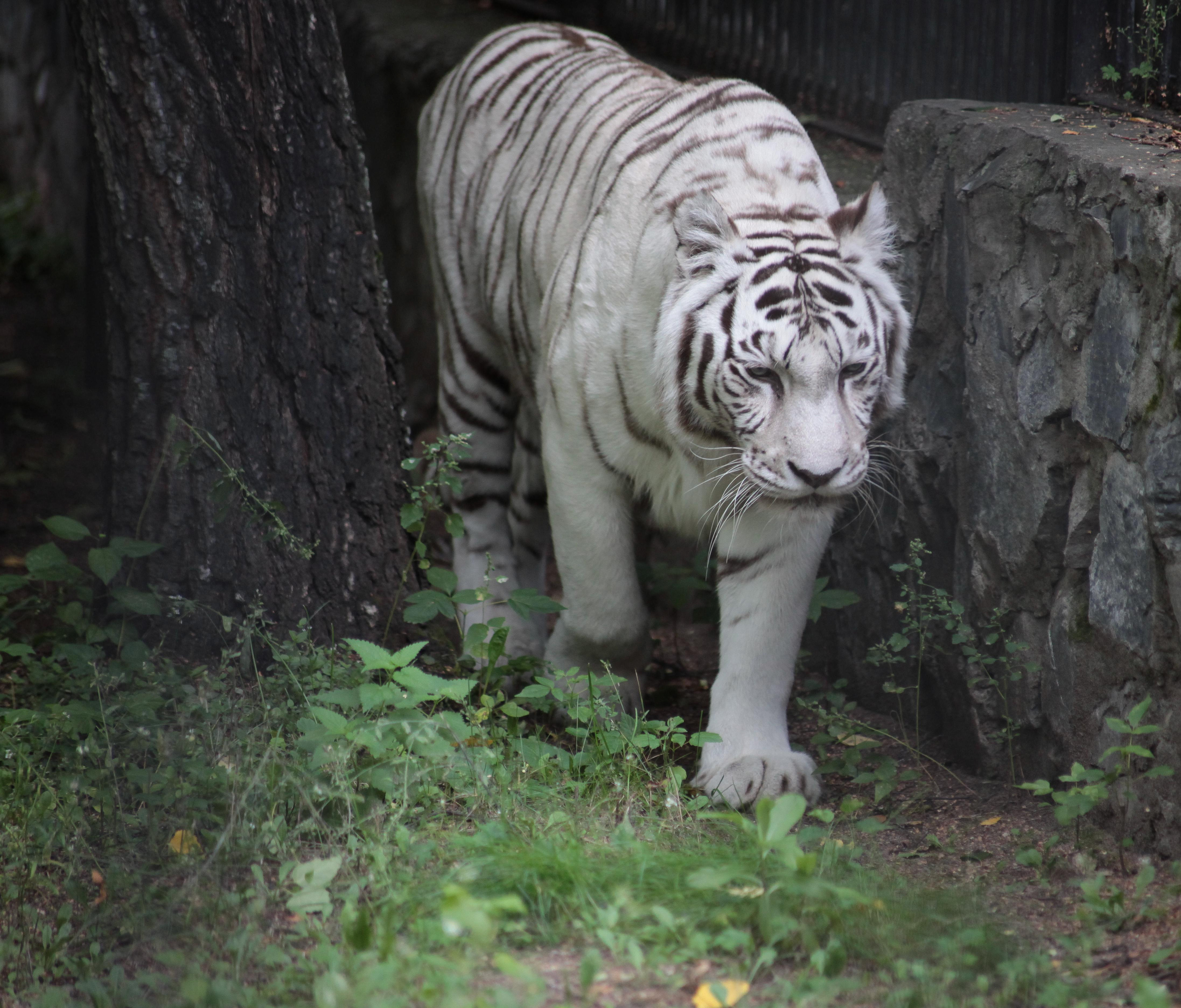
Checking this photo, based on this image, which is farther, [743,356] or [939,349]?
[939,349]

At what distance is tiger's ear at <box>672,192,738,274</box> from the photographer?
2580 mm

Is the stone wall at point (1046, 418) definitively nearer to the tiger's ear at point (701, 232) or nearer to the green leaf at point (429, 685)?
the tiger's ear at point (701, 232)

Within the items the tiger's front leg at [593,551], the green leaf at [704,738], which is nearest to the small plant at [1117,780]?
the green leaf at [704,738]

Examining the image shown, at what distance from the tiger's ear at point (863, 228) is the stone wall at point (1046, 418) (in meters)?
0.27

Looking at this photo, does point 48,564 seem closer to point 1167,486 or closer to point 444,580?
point 444,580

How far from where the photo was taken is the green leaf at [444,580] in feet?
10.1

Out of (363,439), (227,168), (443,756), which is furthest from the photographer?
(363,439)

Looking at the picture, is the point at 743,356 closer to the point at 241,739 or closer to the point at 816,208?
the point at 816,208

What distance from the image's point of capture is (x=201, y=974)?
1.96 meters

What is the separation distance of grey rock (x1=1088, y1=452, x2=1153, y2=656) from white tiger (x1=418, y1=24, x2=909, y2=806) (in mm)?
463

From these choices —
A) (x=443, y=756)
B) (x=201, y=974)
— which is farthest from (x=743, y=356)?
(x=201, y=974)

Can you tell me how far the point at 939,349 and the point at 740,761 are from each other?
3.54 ft

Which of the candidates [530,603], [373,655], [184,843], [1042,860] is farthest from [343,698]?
[1042,860]

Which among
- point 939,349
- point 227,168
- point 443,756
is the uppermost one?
point 227,168
